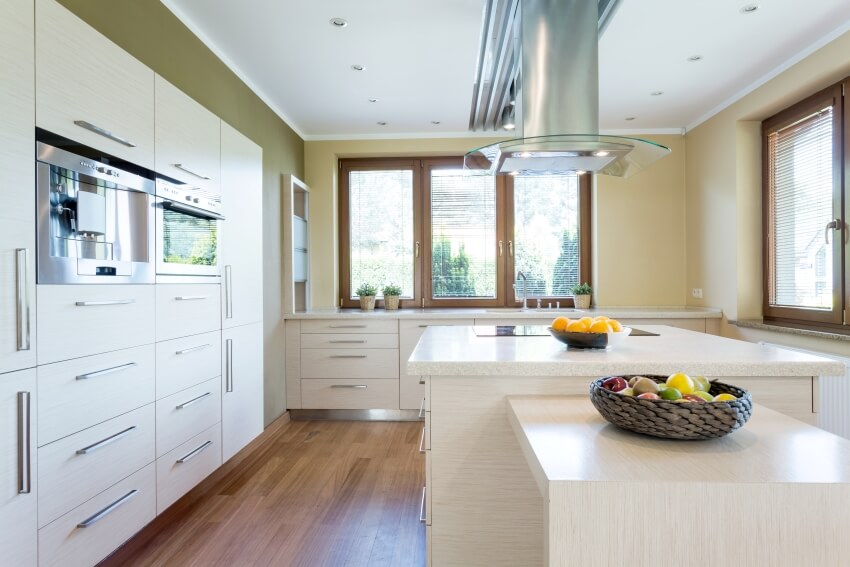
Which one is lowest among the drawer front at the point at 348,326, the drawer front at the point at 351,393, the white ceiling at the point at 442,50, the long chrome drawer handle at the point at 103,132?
the drawer front at the point at 351,393

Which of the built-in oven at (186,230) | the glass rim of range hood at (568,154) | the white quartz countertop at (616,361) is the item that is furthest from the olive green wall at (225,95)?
the white quartz countertop at (616,361)

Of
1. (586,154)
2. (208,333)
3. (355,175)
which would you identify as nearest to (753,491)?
(586,154)

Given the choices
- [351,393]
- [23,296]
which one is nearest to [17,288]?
[23,296]

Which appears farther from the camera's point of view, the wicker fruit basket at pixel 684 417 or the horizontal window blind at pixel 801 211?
the horizontal window blind at pixel 801 211

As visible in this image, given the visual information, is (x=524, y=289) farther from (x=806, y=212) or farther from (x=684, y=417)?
(x=684, y=417)

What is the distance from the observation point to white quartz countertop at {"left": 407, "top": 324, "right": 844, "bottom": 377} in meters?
1.68

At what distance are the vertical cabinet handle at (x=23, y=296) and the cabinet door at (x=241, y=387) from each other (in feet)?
4.54

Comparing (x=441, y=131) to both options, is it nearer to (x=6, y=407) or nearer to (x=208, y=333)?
(x=208, y=333)

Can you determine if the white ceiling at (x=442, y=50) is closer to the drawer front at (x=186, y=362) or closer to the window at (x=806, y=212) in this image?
the window at (x=806, y=212)

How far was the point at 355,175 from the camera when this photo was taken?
16.0ft

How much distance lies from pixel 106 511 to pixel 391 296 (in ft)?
9.48

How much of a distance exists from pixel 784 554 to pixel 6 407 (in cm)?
191

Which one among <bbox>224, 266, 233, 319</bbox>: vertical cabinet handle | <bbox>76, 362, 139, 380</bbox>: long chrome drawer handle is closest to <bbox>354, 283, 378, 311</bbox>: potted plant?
<bbox>224, 266, 233, 319</bbox>: vertical cabinet handle

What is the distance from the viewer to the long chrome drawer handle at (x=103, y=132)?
5.72 ft
